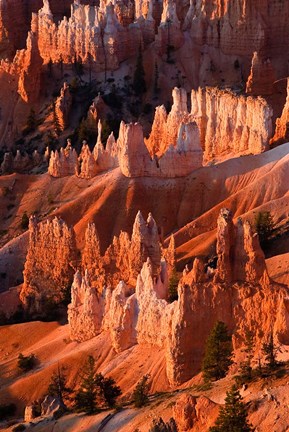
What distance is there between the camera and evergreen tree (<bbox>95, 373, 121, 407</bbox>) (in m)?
37.0

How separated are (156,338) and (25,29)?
68.4 m

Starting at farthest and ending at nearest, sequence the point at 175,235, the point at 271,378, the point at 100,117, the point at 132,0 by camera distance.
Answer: the point at 132,0, the point at 100,117, the point at 175,235, the point at 271,378

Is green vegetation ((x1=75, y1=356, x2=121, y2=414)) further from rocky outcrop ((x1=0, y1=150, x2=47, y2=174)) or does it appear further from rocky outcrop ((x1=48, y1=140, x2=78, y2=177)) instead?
rocky outcrop ((x1=0, y1=150, x2=47, y2=174))

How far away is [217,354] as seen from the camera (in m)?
33.7

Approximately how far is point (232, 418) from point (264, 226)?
82.3 feet

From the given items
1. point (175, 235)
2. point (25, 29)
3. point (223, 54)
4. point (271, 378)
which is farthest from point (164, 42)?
point (271, 378)

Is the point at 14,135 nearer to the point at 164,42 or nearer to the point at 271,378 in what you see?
the point at 164,42

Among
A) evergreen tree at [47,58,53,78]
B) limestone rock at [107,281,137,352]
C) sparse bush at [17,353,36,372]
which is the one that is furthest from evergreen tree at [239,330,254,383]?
evergreen tree at [47,58,53,78]

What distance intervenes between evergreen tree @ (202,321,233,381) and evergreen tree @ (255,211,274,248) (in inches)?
558

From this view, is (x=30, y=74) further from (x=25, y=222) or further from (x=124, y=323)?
(x=124, y=323)

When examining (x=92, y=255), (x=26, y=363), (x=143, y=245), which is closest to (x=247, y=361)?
(x=26, y=363)

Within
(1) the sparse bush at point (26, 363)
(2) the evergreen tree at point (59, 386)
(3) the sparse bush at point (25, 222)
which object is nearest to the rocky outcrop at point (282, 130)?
(3) the sparse bush at point (25, 222)

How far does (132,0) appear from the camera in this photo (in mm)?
97938

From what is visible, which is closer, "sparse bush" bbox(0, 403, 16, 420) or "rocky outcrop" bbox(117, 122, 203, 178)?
"sparse bush" bbox(0, 403, 16, 420)
